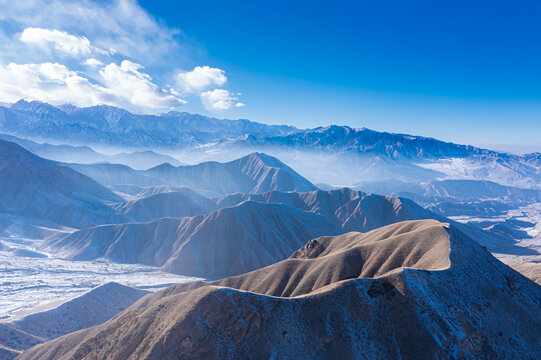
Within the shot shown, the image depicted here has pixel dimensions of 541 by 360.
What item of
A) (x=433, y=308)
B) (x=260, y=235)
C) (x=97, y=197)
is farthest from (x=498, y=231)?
(x=97, y=197)

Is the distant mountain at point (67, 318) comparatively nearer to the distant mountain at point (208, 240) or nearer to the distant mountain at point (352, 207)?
the distant mountain at point (208, 240)

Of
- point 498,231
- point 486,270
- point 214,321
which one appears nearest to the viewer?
point 214,321

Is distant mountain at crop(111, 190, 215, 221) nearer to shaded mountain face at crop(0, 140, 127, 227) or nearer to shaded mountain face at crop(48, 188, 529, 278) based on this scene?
shaded mountain face at crop(0, 140, 127, 227)

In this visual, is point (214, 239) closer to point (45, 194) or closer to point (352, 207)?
point (352, 207)

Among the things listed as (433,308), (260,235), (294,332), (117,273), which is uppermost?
(433,308)

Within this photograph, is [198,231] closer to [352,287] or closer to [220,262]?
[220,262]

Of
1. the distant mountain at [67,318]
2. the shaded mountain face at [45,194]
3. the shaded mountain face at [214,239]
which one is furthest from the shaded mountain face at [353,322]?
the shaded mountain face at [45,194]
